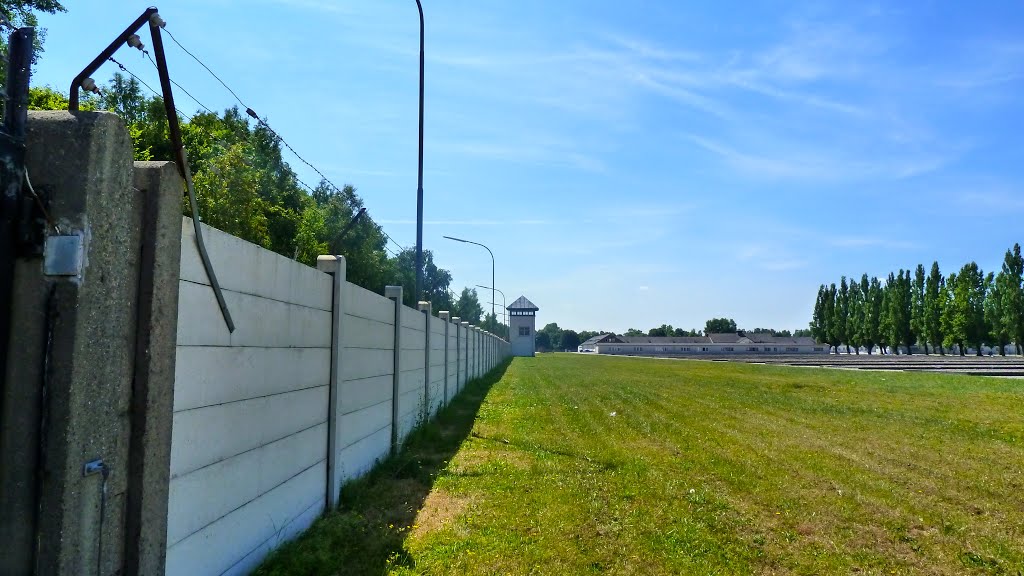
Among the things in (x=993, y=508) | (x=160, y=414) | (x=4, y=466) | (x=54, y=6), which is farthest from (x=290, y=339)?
(x=54, y=6)

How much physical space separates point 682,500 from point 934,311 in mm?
91341

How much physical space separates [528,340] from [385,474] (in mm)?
79942

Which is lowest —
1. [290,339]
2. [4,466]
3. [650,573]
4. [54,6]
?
[650,573]

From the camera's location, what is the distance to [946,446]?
10203 millimetres

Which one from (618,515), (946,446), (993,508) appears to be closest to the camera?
(618,515)

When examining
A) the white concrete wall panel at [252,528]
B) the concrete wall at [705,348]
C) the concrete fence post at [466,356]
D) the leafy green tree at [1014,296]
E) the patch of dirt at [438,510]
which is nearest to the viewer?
the white concrete wall panel at [252,528]

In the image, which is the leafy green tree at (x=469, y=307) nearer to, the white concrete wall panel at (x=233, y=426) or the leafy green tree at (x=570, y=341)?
the white concrete wall panel at (x=233, y=426)

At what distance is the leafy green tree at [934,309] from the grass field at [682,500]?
266ft

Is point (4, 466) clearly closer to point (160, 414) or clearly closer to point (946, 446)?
point (160, 414)

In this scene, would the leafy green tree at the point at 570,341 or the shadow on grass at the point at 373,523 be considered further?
the leafy green tree at the point at 570,341

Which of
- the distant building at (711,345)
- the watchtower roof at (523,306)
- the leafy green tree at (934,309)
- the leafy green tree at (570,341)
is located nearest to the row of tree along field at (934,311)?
the leafy green tree at (934,309)

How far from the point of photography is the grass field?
15.7 ft

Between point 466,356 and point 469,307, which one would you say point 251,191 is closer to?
point 466,356

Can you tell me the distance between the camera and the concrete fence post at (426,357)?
36.0 ft
